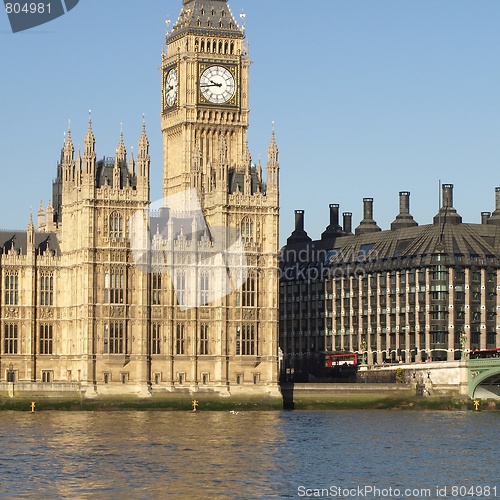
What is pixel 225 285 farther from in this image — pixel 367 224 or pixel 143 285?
pixel 367 224

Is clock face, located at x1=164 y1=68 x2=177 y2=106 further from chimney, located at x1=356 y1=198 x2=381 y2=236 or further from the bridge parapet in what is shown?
chimney, located at x1=356 y1=198 x2=381 y2=236

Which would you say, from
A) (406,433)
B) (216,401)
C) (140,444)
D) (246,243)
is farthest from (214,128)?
(140,444)

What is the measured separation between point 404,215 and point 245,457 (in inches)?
3974

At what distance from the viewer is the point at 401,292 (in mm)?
181375

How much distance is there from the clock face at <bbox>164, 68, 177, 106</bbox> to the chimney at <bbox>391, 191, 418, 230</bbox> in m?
38.4

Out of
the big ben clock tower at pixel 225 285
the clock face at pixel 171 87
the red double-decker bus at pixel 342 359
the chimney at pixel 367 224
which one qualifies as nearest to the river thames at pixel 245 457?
the big ben clock tower at pixel 225 285

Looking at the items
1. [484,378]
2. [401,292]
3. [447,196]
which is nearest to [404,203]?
[447,196]

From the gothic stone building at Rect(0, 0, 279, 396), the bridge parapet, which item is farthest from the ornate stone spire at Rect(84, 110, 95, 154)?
the bridge parapet

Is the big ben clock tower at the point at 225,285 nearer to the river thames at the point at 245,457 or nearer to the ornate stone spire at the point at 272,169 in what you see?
the ornate stone spire at the point at 272,169

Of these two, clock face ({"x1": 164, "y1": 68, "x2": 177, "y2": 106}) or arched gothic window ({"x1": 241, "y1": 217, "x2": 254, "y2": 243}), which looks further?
clock face ({"x1": 164, "y1": 68, "x2": 177, "y2": 106})

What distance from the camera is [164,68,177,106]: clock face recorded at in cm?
16112

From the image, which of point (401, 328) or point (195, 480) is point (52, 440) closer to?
point (195, 480)

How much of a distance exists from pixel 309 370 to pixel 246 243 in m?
38.2

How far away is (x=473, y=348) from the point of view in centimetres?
17788
